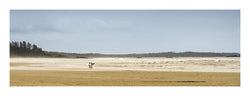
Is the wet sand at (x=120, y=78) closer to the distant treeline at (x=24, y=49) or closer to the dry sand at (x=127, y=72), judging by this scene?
the dry sand at (x=127, y=72)

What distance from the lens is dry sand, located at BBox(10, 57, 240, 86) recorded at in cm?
977

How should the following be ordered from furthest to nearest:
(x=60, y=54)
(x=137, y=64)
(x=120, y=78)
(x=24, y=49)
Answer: (x=137, y=64) → (x=60, y=54) → (x=24, y=49) → (x=120, y=78)

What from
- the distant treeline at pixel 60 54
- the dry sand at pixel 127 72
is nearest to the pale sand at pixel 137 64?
the dry sand at pixel 127 72

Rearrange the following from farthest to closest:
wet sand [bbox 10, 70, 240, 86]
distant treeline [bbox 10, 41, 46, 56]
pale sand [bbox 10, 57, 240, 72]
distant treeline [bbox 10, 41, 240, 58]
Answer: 1. pale sand [bbox 10, 57, 240, 72]
2. distant treeline [bbox 10, 41, 240, 58]
3. distant treeline [bbox 10, 41, 46, 56]
4. wet sand [bbox 10, 70, 240, 86]

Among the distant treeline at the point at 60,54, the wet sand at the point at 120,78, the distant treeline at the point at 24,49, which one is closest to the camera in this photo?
the wet sand at the point at 120,78

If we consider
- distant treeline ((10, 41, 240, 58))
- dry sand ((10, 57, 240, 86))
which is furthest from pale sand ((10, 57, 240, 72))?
distant treeline ((10, 41, 240, 58))

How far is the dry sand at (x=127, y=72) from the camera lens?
32.0 feet

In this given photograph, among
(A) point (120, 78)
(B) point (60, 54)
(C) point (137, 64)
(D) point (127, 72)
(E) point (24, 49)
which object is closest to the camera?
(A) point (120, 78)

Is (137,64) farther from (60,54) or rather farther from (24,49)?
(24,49)

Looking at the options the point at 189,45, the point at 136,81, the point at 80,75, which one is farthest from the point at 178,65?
the point at 80,75

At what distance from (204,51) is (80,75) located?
11.7ft

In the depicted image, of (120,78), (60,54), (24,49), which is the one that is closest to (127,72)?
(120,78)

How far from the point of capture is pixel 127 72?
10.7 metres

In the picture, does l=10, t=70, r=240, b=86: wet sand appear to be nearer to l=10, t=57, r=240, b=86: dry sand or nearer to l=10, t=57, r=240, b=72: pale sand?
l=10, t=57, r=240, b=86: dry sand
